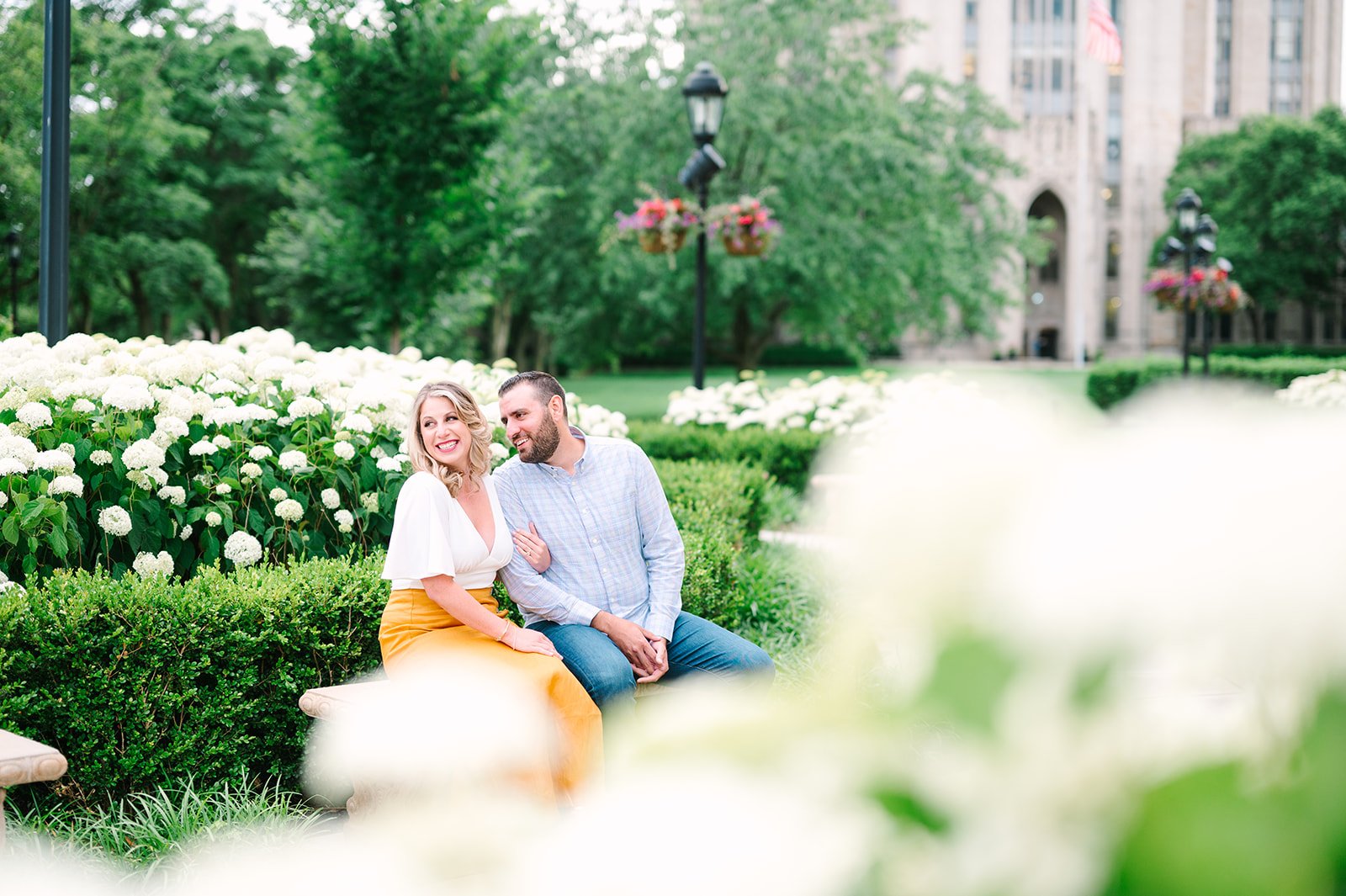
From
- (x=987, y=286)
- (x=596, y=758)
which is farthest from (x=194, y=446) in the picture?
(x=987, y=286)

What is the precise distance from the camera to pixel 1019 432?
553 mm

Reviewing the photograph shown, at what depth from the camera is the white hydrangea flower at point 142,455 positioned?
463cm

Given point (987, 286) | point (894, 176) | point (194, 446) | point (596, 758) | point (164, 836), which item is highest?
point (894, 176)

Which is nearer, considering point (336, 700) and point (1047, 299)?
point (336, 700)

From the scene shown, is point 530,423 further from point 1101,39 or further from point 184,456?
point 1101,39

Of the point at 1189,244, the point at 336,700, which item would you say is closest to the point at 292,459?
the point at 336,700

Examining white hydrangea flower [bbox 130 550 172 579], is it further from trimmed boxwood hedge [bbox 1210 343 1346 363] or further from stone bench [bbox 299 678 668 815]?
trimmed boxwood hedge [bbox 1210 343 1346 363]

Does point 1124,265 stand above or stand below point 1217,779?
above

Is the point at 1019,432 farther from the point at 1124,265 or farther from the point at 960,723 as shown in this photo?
the point at 1124,265

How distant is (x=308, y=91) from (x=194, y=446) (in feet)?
35.6

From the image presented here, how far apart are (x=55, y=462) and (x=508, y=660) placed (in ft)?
6.92

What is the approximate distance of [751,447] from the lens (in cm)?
1051

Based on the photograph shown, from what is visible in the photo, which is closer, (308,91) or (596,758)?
(596,758)

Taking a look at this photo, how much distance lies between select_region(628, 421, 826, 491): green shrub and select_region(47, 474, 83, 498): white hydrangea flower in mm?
6296
